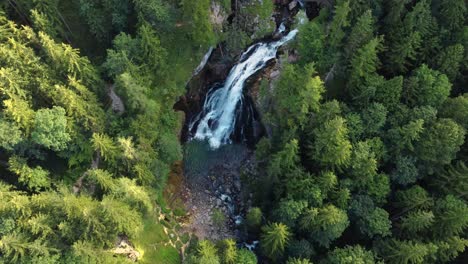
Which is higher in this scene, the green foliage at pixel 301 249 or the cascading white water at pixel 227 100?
the cascading white water at pixel 227 100

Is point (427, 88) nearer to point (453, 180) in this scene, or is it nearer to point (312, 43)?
point (453, 180)

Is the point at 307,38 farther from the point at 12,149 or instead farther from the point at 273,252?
the point at 12,149

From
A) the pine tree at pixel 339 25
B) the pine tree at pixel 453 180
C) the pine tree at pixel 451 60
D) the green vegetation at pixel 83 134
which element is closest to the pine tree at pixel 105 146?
the green vegetation at pixel 83 134

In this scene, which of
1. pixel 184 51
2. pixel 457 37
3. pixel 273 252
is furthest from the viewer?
pixel 184 51

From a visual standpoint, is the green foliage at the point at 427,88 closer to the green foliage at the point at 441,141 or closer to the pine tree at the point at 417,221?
the green foliage at the point at 441,141

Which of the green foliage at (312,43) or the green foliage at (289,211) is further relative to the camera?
the green foliage at (312,43)

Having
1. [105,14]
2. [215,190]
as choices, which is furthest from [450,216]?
[105,14]

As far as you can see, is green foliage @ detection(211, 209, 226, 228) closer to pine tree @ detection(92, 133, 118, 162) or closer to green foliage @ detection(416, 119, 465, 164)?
pine tree @ detection(92, 133, 118, 162)

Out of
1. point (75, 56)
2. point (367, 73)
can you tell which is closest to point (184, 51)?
point (75, 56)
